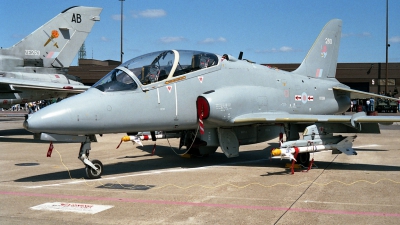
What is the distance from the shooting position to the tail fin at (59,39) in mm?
21469

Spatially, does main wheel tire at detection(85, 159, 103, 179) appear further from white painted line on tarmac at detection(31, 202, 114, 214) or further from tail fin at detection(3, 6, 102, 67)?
tail fin at detection(3, 6, 102, 67)

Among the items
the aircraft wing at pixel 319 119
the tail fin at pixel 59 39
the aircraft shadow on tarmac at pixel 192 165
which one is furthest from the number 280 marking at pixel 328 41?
the tail fin at pixel 59 39

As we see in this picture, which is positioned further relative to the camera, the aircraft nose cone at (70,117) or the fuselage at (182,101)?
the fuselage at (182,101)

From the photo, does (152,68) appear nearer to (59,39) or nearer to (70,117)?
(70,117)

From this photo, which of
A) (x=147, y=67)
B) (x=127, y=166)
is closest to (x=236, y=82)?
(x=147, y=67)

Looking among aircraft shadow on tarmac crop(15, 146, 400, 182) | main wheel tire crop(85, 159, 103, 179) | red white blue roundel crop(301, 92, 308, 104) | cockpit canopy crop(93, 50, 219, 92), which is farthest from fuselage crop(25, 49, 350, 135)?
aircraft shadow on tarmac crop(15, 146, 400, 182)

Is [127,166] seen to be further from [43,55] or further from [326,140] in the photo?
[43,55]

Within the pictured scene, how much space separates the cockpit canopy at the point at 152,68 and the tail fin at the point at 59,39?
1290 cm

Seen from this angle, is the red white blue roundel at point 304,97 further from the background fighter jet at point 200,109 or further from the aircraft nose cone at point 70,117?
the aircraft nose cone at point 70,117

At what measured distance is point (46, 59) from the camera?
864 inches

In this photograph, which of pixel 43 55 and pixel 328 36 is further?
pixel 43 55

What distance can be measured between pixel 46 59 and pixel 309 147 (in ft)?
50.9

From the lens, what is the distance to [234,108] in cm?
1109

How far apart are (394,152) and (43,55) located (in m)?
16.2
